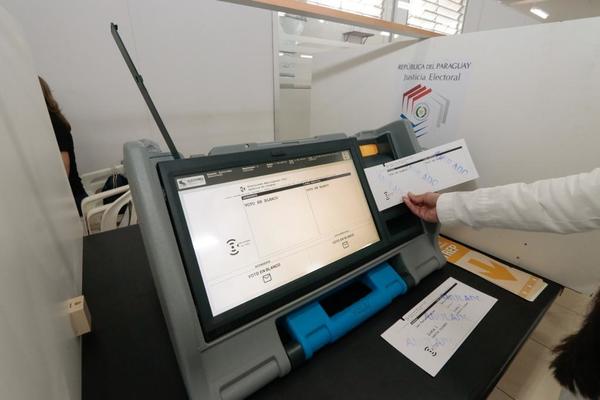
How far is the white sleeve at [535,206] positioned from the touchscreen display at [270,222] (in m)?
0.22

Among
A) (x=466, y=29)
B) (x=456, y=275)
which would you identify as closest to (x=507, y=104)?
(x=456, y=275)

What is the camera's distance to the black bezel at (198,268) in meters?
0.40

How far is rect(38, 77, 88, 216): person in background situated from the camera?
3.89ft

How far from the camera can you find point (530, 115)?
2.21 feet

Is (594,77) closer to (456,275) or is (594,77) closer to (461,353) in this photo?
(456,275)

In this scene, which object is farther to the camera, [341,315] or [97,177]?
[97,177]

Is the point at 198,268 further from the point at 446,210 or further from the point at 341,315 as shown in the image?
the point at 446,210

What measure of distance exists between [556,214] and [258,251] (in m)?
0.58

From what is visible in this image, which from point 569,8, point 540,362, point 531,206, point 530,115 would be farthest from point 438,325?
point 569,8

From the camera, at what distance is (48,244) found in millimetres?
436

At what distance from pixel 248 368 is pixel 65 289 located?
36 centimetres

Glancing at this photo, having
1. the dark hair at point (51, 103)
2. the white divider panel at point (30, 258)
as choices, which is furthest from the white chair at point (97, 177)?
the white divider panel at point (30, 258)

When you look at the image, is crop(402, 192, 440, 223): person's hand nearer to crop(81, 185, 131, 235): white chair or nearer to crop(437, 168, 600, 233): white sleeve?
crop(437, 168, 600, 233): white sleeve

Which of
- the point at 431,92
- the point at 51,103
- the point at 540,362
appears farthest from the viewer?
the point at 51,103
